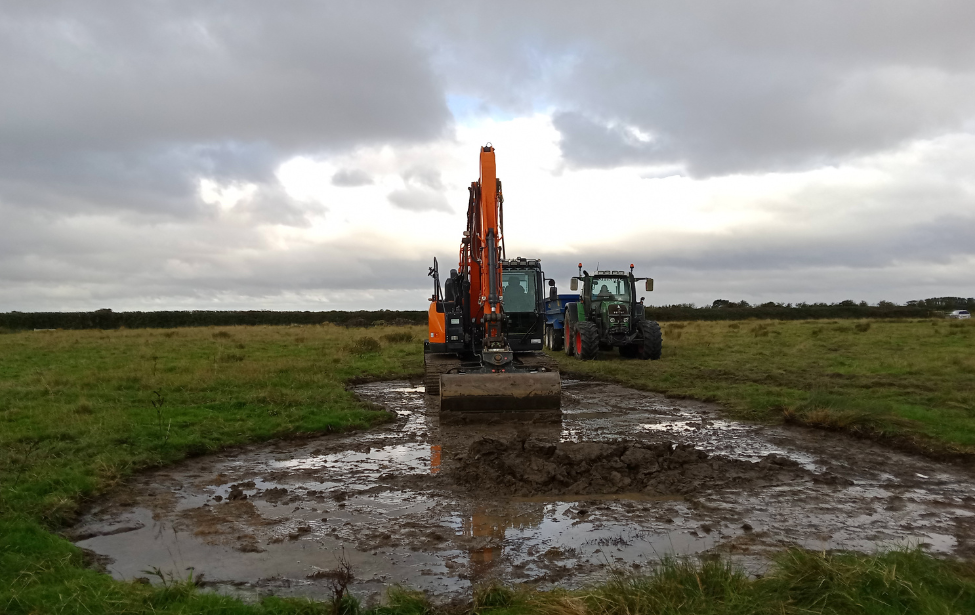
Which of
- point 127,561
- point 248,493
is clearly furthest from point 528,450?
point 127,561

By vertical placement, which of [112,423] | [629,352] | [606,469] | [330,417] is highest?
[629,352]

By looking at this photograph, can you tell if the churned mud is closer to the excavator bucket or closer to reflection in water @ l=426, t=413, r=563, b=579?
reflection in water @ l=426, t=413, r=563, b=579

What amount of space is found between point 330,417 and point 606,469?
552 centimetres

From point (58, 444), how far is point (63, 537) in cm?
347

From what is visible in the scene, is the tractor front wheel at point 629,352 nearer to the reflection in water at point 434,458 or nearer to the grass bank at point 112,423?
the grass bank at point 112,423

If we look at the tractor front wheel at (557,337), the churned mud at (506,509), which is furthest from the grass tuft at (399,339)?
the churned mud at (506,509)

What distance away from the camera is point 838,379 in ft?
51.2

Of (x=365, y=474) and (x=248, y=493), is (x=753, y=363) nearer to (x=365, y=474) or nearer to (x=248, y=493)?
(x=365, y=474)

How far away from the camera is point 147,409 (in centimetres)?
1184

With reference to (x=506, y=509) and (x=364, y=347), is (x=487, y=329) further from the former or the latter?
(x=364, y=347)

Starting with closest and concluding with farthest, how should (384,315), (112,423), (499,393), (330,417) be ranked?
1. (112,423)
2. (330,417)
3. (499,393)
4. (384,315)

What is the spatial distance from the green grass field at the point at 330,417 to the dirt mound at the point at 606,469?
104 inches

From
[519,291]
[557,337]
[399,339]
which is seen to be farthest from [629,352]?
[399,339]

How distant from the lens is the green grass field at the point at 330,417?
4227 mm
